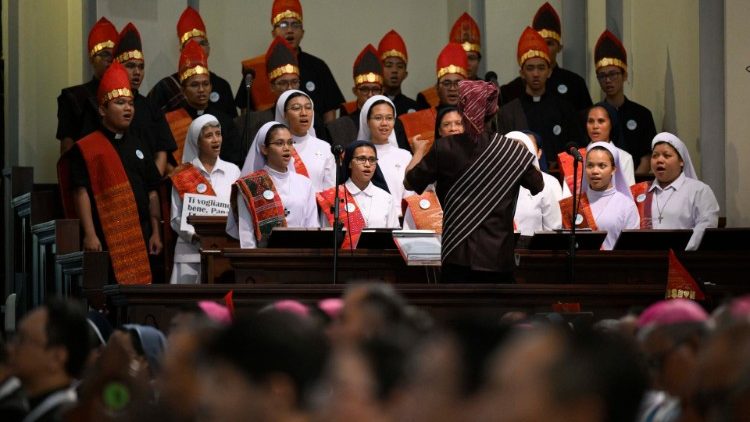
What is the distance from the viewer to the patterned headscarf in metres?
7.69

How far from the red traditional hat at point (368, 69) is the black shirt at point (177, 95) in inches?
42.9

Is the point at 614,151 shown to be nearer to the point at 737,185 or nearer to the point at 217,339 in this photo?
the point at 737,185

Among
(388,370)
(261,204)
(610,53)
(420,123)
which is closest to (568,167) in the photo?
(420,123)

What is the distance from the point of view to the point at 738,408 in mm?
2734

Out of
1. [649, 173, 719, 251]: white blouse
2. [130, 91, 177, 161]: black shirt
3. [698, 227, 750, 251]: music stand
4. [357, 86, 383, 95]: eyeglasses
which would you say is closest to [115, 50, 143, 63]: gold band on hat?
[130, 91, 177, 161]: black shirt

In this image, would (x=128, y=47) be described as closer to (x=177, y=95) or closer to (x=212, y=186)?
(x=177, y=95)

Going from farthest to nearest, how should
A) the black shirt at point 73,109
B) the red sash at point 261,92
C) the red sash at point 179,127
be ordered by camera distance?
the red sash at point 261,92 → the black shirt at point 73,109 → the red sash at point 179,127

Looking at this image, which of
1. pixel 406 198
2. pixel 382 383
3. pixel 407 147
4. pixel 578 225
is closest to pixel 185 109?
pixel 407 147

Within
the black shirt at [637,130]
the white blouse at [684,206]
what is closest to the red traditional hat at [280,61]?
the black shirt at [637,130]

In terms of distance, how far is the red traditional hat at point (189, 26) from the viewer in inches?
500

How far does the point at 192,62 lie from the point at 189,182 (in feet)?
5.72

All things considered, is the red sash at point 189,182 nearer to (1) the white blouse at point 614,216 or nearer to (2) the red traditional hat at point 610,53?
(1) the white blouse at point 614,216

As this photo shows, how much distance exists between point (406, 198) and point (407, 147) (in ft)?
6.45

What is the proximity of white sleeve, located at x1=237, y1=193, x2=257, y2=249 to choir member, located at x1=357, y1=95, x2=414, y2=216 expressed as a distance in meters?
1.42
